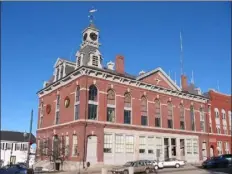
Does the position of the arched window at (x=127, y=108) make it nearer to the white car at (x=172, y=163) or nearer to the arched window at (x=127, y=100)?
the arched window at (x=127, y=100)

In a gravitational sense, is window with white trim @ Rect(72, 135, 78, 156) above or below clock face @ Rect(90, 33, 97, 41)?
below

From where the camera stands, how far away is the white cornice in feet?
124

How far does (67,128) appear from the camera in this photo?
1539 inches

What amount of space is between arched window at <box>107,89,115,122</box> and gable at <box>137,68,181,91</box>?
20.0 ft

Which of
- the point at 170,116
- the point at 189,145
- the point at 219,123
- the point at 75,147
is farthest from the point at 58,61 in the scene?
the point at 219,123

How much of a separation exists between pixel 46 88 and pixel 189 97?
26778 millimetres

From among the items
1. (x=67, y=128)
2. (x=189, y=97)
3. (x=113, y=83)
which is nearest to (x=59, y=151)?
(x=67, y=128)

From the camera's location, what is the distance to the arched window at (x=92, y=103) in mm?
37219

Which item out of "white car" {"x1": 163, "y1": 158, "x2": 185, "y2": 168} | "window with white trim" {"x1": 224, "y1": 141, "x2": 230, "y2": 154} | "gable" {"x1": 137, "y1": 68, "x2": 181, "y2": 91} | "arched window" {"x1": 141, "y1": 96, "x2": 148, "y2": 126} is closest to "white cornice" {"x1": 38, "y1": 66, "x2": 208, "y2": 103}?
"gable" {"x1": 137, "y1": 68, "x2": 181, "y2": 91}

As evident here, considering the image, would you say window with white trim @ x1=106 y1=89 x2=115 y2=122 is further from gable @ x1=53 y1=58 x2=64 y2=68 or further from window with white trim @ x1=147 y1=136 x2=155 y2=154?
gable @ x1=53 y1=58 x2=64 y2=68

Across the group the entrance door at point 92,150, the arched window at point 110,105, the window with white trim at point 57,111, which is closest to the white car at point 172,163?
the arched window at point 110,105

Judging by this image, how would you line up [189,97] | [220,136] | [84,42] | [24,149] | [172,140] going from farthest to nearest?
[24,149] → [220,136] → [189,97] → [172,140] → [84,42]

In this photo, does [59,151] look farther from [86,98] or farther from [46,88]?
[46,88]

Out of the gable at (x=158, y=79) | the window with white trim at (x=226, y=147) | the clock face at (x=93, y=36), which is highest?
the clock face at (x=93, y=36)
